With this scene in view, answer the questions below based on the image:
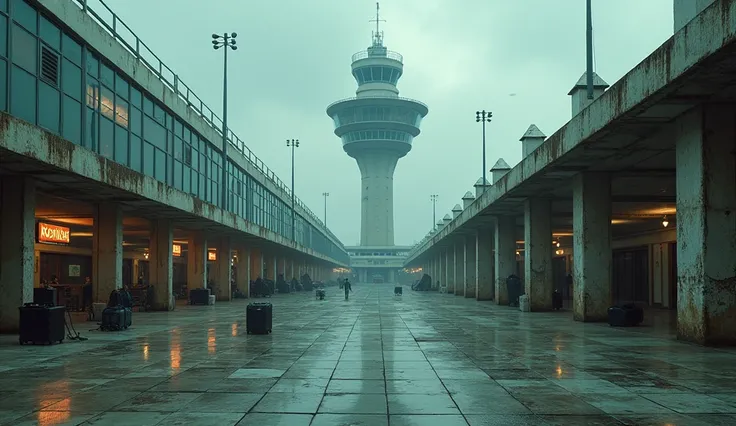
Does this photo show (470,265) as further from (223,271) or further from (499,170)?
(223,271)

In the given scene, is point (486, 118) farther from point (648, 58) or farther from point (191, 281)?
point (648, 58)

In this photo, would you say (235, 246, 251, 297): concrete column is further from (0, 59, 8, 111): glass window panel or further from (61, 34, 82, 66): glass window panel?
(0, 59, 8, 111): glass window panel

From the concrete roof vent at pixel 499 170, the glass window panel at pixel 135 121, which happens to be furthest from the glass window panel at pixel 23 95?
the concrete roof vent at pixel 499 170

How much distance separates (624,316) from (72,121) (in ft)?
63.3

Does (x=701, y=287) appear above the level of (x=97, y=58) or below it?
below

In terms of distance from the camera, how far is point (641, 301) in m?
45.2

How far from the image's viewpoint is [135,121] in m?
28.3

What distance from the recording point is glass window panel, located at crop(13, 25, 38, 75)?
18922 mm

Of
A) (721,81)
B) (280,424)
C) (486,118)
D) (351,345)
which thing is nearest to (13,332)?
(351,345)

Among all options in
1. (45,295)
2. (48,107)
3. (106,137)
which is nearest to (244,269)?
(106,137)

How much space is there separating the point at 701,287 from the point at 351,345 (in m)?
8.80

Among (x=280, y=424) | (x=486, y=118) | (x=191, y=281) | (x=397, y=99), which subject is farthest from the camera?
(x=397, y=99)

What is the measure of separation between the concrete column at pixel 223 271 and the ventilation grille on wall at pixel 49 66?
2870cm

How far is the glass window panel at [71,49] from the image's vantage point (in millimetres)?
21781
